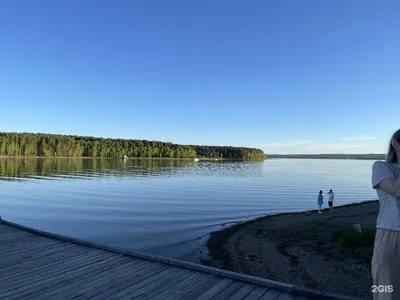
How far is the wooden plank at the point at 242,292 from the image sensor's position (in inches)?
230

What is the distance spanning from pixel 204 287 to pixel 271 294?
134cm

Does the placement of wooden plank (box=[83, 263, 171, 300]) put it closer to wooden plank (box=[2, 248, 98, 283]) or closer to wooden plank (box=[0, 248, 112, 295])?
wooden plank (box=[0, 248, 112, 295])

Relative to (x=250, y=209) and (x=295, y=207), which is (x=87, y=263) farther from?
(x=295, y=207)

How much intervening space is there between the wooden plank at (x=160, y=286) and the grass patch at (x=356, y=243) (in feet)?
29.4

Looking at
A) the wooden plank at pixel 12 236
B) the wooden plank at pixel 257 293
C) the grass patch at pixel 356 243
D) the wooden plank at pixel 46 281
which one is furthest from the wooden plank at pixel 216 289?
the grass patch at pixel 356 243

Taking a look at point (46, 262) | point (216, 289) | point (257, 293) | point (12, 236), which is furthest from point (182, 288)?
point (12, 236)

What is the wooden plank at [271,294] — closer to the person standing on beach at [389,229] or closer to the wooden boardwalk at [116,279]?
the wooden boardwalk at [116,279]

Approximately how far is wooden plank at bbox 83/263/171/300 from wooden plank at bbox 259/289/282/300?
254 centimetres

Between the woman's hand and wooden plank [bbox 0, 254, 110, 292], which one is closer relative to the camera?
the woman's hand

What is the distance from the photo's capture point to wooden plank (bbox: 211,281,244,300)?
19.2 ft

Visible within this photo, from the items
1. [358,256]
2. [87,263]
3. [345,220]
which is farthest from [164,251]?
[345,220]

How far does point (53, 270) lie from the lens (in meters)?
7.23

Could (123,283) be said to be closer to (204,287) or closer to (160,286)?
(160,286)

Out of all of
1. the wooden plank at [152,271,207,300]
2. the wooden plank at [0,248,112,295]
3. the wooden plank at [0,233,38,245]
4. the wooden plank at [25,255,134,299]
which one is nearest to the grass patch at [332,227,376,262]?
the wooden plank at [152,271,207,300]
